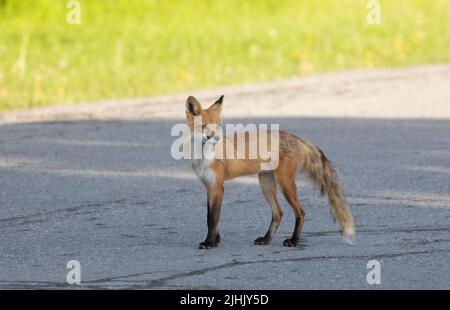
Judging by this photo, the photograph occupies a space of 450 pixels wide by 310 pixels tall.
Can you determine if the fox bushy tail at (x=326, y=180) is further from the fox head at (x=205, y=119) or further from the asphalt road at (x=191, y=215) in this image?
the fox head at (x=205, y=119)

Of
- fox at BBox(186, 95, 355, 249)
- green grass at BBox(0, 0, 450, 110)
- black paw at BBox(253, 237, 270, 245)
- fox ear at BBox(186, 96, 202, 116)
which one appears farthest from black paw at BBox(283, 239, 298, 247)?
green grass at BBox(0, 0, 450, 110)

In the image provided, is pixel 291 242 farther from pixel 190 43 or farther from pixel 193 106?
pixel 190 43

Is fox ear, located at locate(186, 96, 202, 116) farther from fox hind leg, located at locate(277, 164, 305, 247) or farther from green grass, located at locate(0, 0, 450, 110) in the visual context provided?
green grass, located at locate(0, 0, 450, 110)

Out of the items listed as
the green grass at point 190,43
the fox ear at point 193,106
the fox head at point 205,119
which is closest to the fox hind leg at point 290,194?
the fox head at point 205,119

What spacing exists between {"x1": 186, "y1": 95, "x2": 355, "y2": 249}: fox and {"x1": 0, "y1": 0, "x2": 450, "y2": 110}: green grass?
794 centimetres

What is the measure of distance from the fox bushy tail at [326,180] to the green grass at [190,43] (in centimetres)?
798

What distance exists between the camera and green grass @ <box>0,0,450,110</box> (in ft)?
57.2

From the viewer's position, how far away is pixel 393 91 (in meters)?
16.2

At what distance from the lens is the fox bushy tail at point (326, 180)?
8.08 meters

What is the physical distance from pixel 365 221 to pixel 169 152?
12.3 feet
